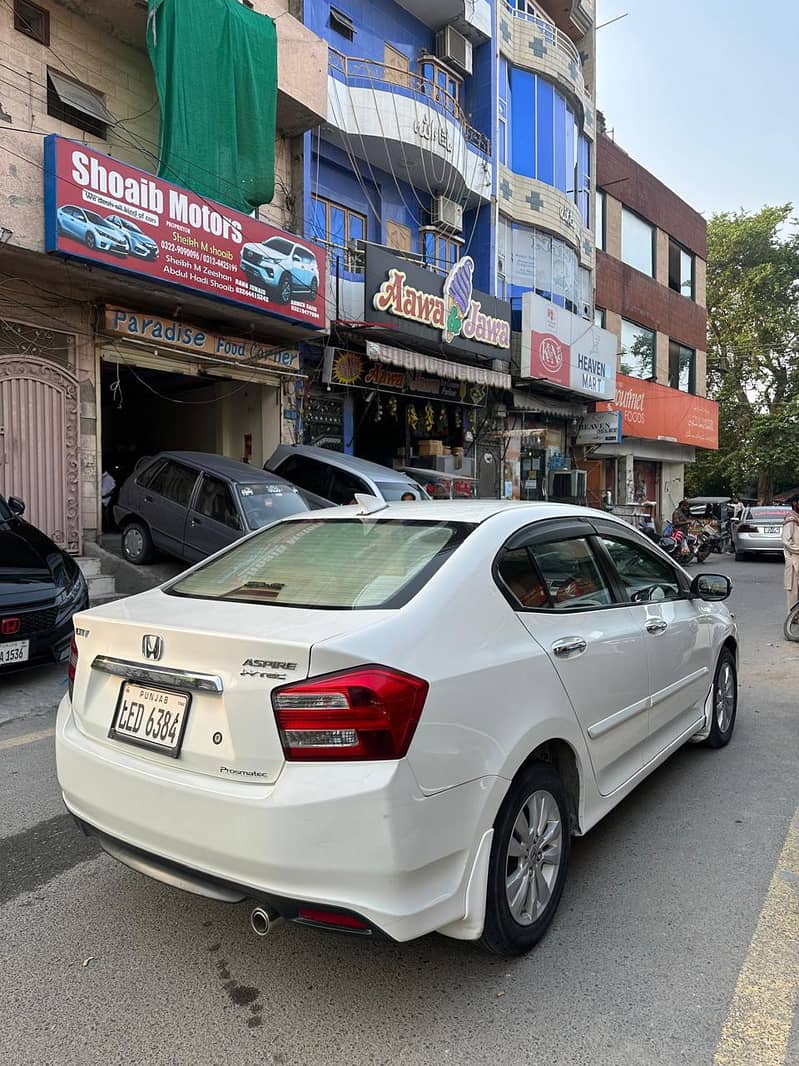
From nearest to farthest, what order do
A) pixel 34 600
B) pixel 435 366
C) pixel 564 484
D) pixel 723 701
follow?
1. pixel 723 701
2. pixel 34 600
3. pixel 435 366
4. pixel 564 484

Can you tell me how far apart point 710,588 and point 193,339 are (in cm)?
916

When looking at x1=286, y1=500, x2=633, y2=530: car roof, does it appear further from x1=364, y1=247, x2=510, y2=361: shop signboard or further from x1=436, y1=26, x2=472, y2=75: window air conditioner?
x1=436, y1=26, x2=472, y2=75: window air conditioner

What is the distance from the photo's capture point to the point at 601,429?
72.1 feet

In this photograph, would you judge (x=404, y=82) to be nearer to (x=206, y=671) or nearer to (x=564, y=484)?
(x=564, y=484)

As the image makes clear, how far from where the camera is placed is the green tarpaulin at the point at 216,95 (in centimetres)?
1011

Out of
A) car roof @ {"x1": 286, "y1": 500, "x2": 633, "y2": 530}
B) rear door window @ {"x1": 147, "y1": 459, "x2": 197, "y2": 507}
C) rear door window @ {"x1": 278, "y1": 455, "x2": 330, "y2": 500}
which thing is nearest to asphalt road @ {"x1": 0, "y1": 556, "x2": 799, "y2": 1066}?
car roof @ {"x1": 286, "y1": 500, "x2": 633, "y2": 530}

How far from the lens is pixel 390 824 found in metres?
2.04

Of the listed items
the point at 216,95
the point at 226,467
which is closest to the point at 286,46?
the point at 216,95

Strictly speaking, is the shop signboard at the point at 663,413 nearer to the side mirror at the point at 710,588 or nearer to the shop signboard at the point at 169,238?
the shop signboard at the point at 169,238

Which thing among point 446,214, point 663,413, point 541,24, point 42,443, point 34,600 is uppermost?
point 541,24

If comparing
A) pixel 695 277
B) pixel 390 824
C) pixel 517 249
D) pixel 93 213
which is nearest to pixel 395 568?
pixel 390 824

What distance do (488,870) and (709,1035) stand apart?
0.78 meters

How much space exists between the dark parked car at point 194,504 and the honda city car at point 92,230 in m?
2.71

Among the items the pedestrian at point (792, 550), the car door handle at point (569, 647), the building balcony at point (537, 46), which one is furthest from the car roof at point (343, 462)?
the building balcony at point (537, 46)
